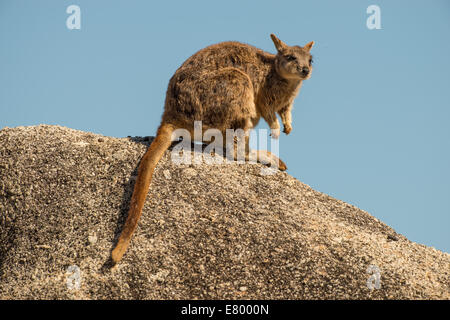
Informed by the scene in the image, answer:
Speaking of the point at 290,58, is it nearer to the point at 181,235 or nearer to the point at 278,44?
the point at 278,44

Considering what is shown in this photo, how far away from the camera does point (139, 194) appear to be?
711cm

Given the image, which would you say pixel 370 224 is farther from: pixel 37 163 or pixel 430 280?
pixel 37 163

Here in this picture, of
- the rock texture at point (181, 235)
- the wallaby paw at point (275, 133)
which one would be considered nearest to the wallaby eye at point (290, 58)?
the wallaby paw at point (275, 133)

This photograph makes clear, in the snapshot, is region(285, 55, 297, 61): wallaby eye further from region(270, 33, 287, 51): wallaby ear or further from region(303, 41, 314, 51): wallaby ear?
region(303, 41, 314, 51): wallaby ear

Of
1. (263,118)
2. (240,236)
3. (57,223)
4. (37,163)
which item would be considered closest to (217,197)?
(240,236)

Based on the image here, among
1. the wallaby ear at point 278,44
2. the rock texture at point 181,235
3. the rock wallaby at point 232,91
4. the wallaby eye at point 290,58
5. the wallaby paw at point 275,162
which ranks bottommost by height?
the rock texture at point 181,235

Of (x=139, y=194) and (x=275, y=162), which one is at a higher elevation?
(x=275, y=162)

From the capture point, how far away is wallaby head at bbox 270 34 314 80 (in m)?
8.78

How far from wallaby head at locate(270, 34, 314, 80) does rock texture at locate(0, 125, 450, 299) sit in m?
1.46

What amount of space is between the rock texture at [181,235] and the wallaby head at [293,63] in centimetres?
146

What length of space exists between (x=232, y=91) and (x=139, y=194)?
2.07 m

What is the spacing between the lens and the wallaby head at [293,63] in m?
8.78

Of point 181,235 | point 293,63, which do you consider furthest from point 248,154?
point 181,235

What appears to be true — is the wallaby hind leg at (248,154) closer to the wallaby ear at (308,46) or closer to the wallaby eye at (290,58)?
the wallaby eye at (290,58)
